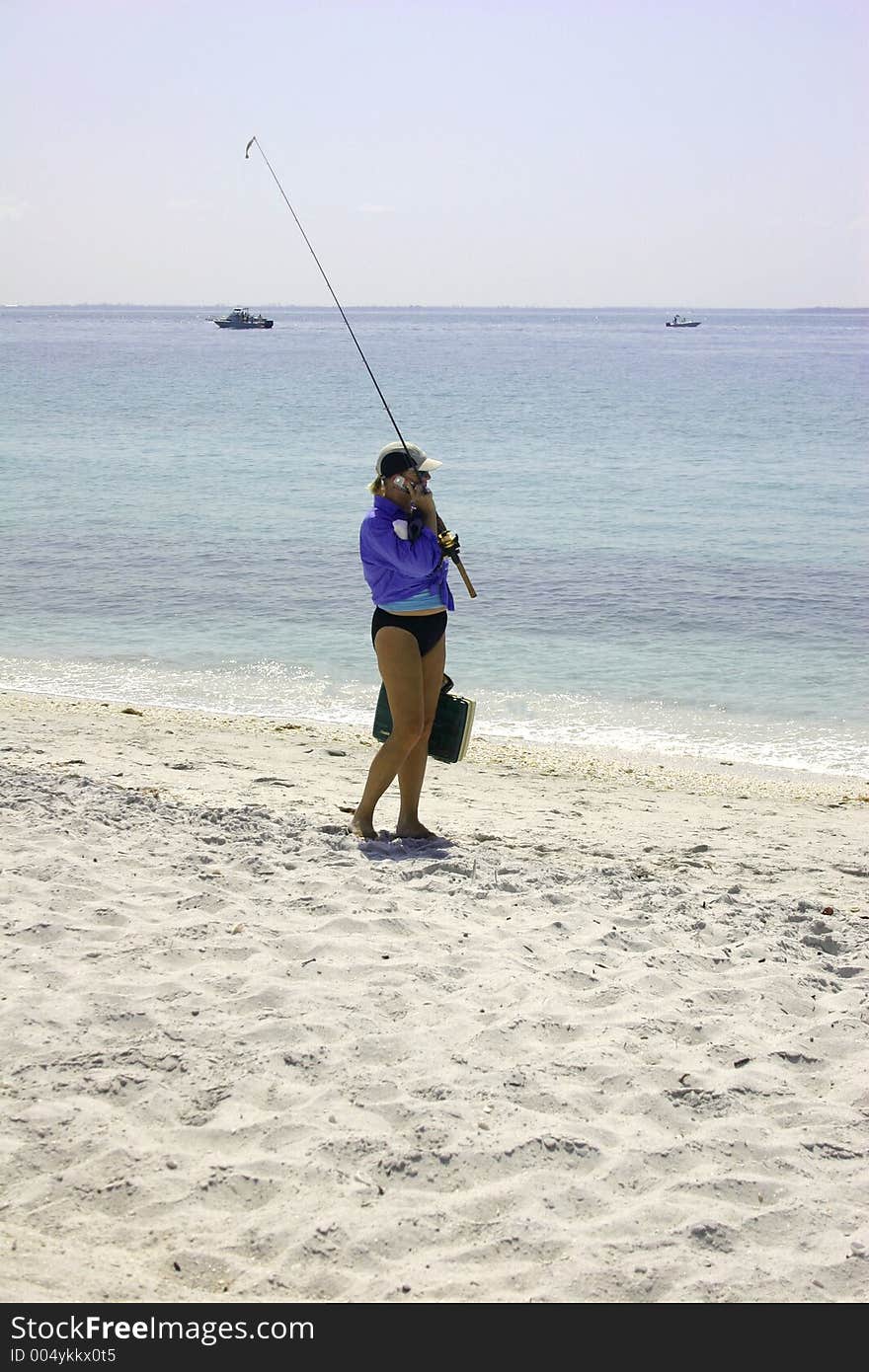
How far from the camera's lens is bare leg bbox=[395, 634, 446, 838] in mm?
5805

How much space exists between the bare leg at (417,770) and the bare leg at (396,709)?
0.18 ft

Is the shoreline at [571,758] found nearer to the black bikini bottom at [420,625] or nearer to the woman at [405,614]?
the woman at [405,614]

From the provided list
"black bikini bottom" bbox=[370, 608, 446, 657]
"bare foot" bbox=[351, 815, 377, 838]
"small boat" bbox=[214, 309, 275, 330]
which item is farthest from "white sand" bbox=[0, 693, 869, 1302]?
"small boat" bbox=[214, 309, 275, 330]

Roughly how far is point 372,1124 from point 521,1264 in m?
0.63

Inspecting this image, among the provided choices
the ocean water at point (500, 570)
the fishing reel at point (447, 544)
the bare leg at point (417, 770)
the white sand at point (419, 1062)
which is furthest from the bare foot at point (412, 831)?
the ocean water at point (500, 570)

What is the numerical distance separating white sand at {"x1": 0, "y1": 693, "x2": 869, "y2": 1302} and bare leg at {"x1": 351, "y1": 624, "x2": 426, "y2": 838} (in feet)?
0.68

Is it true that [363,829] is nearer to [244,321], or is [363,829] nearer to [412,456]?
[412,456]

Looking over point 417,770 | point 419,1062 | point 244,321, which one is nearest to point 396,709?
point 417,770

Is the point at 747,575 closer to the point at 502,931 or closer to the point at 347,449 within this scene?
the point at 502,931

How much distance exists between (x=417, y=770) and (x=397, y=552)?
1063 mm

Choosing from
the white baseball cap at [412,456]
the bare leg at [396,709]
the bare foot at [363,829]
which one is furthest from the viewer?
the bare foot at [363,829]

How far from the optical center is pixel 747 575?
15758mm

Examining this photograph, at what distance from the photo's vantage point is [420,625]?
18.7 feet

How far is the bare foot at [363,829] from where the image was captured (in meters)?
5.78
